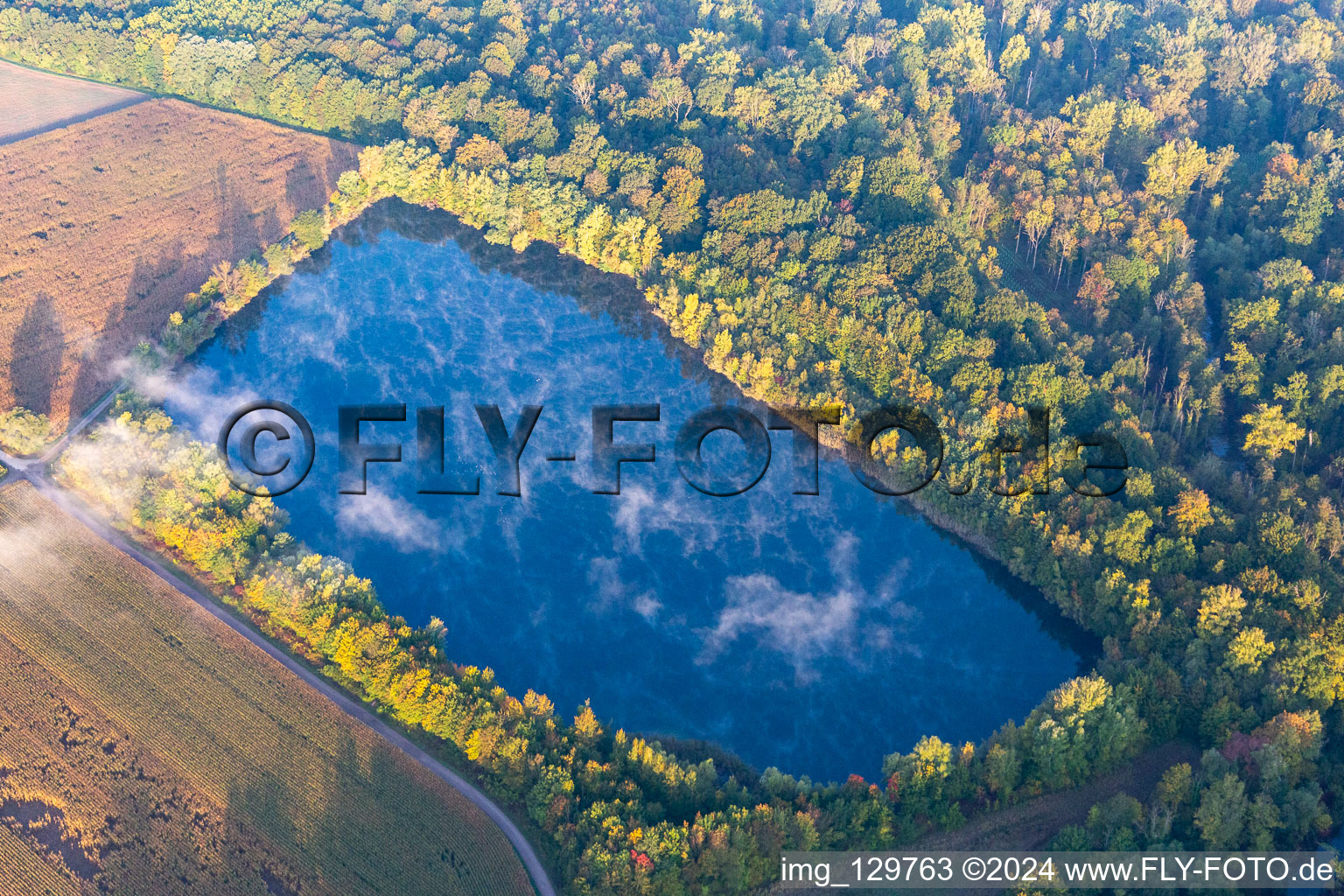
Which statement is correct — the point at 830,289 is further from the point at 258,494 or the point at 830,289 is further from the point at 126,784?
the point at 126,784

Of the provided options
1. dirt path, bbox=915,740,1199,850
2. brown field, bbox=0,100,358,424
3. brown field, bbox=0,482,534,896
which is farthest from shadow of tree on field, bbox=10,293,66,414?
dirt path, bbox=915,740,1199,850

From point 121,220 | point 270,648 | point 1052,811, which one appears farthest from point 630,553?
point 121,220

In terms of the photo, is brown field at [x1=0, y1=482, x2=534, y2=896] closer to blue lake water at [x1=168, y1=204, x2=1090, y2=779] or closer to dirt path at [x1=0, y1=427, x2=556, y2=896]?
dirt path at [x1=0, y1=427, x2=556, y2=896]

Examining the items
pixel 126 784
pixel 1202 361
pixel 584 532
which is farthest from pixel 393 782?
pixel 1202 361

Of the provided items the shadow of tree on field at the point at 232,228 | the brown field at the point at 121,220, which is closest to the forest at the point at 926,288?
the shadow of tree on field at the point at 232,228
